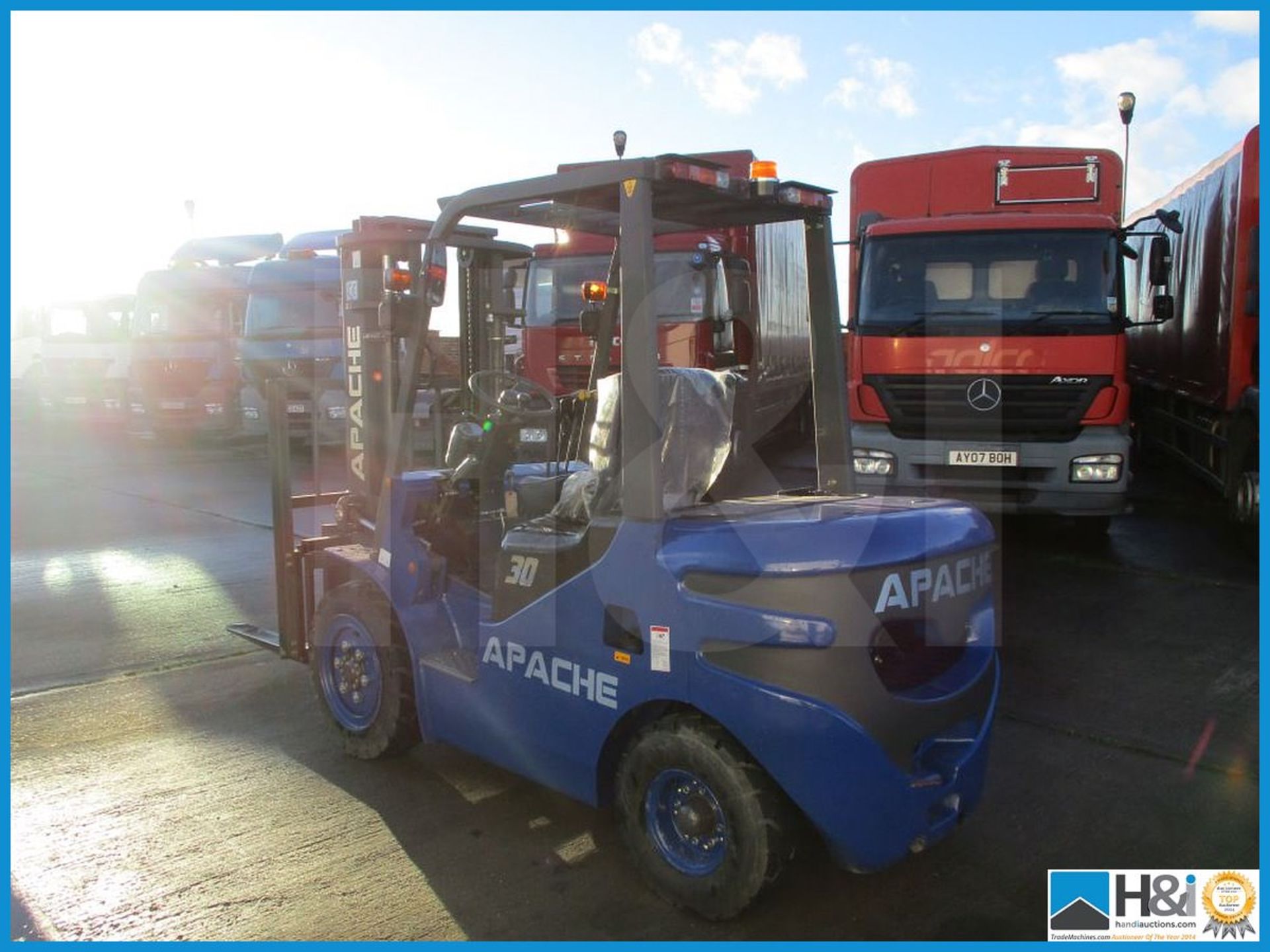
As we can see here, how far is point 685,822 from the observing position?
344cm

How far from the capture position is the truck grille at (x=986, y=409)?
838 centimetres

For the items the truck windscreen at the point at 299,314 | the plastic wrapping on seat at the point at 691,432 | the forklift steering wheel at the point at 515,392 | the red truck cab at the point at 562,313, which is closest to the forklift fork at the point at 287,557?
the forklift steering wheel at the point at 515,392

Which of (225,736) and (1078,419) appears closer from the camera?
(225,736)

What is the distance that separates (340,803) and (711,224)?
2.81 metres

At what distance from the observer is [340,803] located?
4344 mm

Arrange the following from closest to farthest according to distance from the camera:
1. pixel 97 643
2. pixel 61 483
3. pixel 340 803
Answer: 1. pixel 340 803
2. pixel 97 643
3. pixel 61 483

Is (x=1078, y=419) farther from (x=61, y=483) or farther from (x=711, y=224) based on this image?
(x=61, y=483)

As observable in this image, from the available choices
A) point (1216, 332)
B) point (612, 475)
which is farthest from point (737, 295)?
point (1216, 332)

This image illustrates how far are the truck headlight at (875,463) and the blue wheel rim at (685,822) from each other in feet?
19.0

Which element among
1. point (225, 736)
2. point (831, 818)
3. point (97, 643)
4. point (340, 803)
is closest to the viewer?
point (831, 818)

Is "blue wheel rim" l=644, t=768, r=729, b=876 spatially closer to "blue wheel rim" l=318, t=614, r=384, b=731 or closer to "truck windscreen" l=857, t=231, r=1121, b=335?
"blue wheel rim" l=318, t=614, r=384, b=731

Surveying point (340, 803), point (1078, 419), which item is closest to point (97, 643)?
point (340, 803)

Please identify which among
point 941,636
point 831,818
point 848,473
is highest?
point 848,473

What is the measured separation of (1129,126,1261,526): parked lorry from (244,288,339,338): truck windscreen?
1234cm
